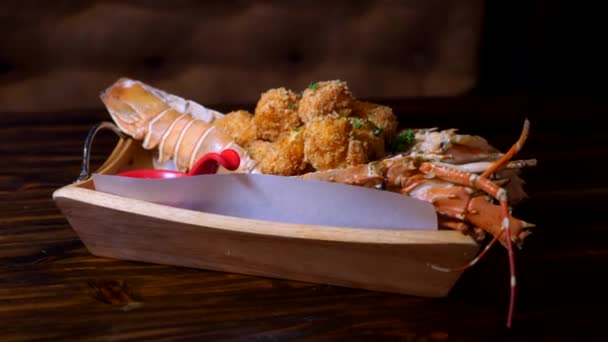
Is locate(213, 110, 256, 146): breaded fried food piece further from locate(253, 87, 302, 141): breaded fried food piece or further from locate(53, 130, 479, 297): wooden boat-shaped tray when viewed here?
locate(53, 130, 479, 297): wooden boat-shaped tray

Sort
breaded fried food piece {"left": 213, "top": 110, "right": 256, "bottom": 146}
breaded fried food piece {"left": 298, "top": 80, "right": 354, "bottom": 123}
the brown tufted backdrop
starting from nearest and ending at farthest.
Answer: breaded fried food piece {"left": 298, "top": 80, "right": 354, "bottom": 123} → breaded fried food piece {"left": 213, "top": 110, "right": 256, "bottom": 146} → the brown tufted backdrop

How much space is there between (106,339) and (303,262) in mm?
284

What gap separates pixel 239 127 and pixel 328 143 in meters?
0.30

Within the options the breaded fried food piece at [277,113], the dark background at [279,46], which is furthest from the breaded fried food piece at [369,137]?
the dark background at [279,46]

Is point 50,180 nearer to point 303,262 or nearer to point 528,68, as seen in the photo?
point 303,262

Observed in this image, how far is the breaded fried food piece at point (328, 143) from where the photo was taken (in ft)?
3.31

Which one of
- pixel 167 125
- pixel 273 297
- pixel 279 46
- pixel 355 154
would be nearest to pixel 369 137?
pixel 355 154

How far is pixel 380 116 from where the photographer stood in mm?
1175

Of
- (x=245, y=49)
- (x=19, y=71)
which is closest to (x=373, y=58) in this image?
(x=245, y=49)

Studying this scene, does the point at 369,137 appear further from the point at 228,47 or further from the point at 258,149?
the point at 228,47

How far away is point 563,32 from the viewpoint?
2.66 meters

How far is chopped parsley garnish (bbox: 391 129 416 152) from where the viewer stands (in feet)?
3.75

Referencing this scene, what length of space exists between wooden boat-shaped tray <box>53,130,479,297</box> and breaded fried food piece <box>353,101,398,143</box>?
13.0 inches

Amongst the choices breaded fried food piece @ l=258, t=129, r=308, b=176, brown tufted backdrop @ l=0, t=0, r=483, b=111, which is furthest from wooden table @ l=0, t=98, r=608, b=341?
brown tufted backdrop @ l=0, t=0, r=483, b=111
